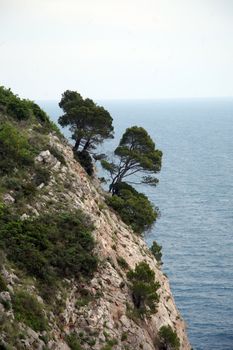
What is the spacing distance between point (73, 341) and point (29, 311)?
11.0 ft

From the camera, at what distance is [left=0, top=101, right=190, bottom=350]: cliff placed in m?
24.9

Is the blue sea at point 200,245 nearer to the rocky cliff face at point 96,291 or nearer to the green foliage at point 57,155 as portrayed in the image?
the rocky cliff face at point 96,291

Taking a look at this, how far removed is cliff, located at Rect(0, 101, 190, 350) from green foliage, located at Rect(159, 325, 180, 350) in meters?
0.45

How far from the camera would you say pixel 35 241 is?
3003cm

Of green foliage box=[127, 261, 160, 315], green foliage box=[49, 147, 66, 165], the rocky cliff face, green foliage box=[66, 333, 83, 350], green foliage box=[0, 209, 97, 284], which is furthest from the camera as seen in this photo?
green foliage box=[49, 147, 66, 165]

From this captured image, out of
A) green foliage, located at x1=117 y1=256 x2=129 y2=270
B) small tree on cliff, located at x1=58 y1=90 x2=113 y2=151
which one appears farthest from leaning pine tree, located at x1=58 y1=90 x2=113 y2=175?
green foliage, located at x1=117 y1=256 x2=129 y2=270

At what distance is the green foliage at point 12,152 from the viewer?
36247 millimetres

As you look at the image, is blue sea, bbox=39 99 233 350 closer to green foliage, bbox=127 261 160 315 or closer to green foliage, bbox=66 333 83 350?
green foliage, bbox=127 261 160 315

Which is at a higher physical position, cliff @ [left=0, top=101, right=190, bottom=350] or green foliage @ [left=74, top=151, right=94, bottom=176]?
green foliage @ [left=74, top=151, right=94, bottom=176]

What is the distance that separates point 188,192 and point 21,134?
307ft

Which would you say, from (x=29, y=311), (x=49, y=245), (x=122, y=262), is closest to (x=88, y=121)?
(x=122, y=262)

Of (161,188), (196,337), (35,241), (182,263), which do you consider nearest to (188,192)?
(161,188)

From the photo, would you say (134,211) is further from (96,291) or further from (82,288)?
(82,288)

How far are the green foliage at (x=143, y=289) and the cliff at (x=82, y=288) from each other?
501 mm
